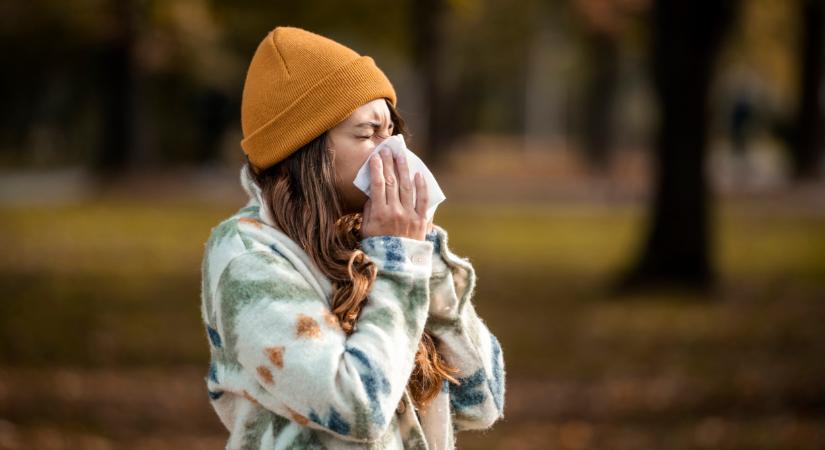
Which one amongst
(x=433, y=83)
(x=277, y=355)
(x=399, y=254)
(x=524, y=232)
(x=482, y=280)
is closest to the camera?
(x=277, y=355)

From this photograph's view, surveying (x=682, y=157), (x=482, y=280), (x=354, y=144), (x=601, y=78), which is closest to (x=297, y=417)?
(x=354, y=144)

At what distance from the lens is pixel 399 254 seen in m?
2.27

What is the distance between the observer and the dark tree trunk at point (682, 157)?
458 inches

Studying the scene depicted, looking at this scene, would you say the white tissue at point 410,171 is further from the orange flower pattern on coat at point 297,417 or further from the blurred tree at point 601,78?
the blurred tree at point 601,78

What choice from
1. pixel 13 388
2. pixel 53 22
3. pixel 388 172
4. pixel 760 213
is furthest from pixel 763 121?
pixel 388 172

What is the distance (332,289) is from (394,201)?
21cm

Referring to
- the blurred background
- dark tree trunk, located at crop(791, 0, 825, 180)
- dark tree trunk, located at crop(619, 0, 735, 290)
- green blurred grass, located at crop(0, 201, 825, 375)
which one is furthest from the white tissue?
dark tree trunk, located at crop(791, 0, 825, 180)

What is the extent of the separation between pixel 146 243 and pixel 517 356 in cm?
816

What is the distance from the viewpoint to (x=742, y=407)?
7.56m

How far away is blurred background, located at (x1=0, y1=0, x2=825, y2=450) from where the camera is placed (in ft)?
24.8

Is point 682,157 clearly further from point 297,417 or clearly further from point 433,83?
point 433,83

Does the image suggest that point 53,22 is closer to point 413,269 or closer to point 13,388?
point 13,388

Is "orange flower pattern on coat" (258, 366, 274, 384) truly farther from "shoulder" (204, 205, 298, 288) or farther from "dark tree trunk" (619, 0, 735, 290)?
"dark tree trunk" (619, 0, 735, 290)

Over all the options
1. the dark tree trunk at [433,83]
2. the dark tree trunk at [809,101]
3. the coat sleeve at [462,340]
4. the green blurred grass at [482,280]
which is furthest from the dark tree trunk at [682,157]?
the dark tree trunk at [809,101]
